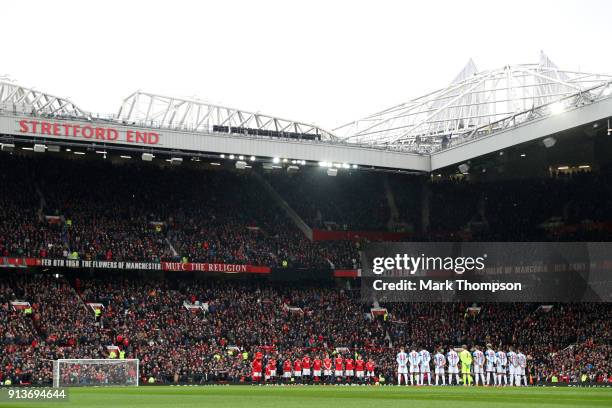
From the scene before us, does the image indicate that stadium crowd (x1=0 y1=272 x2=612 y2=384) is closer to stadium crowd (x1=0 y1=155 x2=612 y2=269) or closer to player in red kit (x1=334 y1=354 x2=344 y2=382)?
stadium crowd (x1=0 y1=155 x2=612 y2=269)

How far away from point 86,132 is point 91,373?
14.6m

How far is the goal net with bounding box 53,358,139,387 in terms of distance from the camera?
3994cm

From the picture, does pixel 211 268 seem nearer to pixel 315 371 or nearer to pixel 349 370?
pixel 315 371

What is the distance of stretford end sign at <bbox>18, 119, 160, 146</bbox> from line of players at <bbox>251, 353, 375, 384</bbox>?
559 inches

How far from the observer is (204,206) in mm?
59469

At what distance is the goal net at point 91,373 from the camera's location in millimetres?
39938

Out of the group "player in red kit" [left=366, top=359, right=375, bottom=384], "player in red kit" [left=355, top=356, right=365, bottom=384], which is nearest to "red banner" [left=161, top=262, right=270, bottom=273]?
"player in red kit" [left=355, top=356, right=365, bottom=384]

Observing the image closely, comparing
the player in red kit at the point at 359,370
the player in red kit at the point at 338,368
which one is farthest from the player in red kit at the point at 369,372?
the player in red kit at the point at 338,368

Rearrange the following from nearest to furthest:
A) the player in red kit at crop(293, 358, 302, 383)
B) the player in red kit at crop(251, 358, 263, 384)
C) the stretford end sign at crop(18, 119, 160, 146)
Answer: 1. the player in red kit at crop(251, 358, 263, 384)
2. the player in red kit at crop(293, 358, 302, 383)
3. the stretford end sign at crop(18, 119, 160, 146)

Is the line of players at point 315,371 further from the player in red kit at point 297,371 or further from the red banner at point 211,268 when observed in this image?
the red banner at point 211,268

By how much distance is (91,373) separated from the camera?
40312 mm

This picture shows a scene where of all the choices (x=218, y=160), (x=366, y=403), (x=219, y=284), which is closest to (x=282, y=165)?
(x=218, y=160)

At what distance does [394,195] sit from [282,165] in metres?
10.2

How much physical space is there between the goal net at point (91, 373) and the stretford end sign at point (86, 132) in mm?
13291
